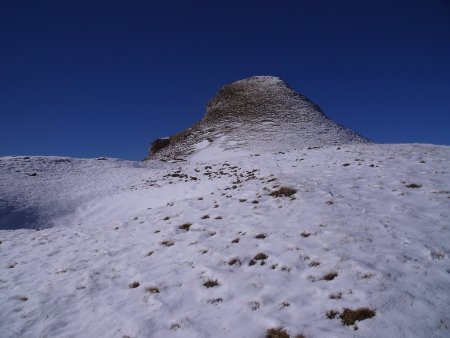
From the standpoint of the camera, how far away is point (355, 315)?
19.6 feet

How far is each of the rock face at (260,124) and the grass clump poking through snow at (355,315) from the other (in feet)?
103

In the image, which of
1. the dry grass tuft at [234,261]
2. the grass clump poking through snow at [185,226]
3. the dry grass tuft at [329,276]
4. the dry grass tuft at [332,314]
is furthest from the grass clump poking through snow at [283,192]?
the dry grass tuft at [332,314]

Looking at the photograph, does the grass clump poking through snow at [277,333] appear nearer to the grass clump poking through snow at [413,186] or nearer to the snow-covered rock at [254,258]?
the snow-covered rock at [254,258]

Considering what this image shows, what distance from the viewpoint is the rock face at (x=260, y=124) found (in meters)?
43.3

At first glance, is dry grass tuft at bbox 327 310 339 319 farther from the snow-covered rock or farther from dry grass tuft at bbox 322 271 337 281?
dry grass tuft at bbox 322 271 337 281

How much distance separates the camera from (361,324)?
A: 5734mm

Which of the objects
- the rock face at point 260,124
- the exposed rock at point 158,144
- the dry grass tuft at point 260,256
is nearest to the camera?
the dry grass tuft at point 260,256

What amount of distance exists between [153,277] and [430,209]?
9.37m

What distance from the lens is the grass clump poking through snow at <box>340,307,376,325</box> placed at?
19.3 feet

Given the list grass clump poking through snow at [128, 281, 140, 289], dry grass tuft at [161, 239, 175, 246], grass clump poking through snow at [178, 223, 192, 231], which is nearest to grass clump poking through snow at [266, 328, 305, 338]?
grass clump poking through snow at [128, 281, 140, 289]

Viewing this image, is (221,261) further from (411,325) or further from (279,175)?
(279,175)

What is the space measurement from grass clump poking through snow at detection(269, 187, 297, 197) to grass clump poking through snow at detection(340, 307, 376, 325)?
323 inches

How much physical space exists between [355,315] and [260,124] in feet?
154

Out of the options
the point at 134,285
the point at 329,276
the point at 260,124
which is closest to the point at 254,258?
the point at 329,276
